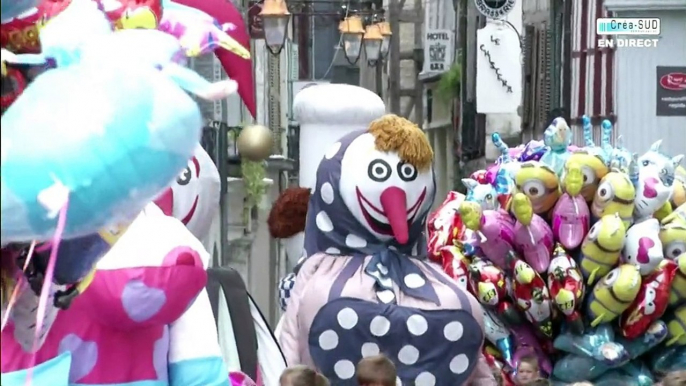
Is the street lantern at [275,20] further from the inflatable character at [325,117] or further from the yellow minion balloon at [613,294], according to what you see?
the yellow minion balloon at [613,294]

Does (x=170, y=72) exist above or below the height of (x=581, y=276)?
above

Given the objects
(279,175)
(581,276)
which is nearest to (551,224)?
(581,276)

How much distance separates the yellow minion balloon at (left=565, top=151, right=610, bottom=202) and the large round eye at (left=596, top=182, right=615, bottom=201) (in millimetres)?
97

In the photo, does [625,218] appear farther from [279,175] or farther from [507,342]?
[279,175]

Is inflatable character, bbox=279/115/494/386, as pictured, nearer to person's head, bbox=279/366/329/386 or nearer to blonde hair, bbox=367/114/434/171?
blonde hair, bbox=367/114/434/171

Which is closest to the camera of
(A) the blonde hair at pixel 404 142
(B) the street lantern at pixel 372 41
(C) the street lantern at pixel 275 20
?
(A) the blonde hair at pixel 404 142

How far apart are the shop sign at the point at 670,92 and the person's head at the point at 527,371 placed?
12845 millimetres

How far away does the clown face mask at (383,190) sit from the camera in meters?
7.95

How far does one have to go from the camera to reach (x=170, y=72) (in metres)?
3.33

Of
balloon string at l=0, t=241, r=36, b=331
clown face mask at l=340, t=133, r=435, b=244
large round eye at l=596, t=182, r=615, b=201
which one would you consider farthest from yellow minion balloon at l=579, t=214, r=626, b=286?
balloon string at l=0, t=241, r=36, b=331

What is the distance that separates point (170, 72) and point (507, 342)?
6950 millimetres

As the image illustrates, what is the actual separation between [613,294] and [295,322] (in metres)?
2.37

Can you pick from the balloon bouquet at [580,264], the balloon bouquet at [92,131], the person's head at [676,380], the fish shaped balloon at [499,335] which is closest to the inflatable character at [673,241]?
the balloon bouquet at [580,264]

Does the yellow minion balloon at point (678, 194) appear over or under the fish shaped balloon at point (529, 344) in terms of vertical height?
over
